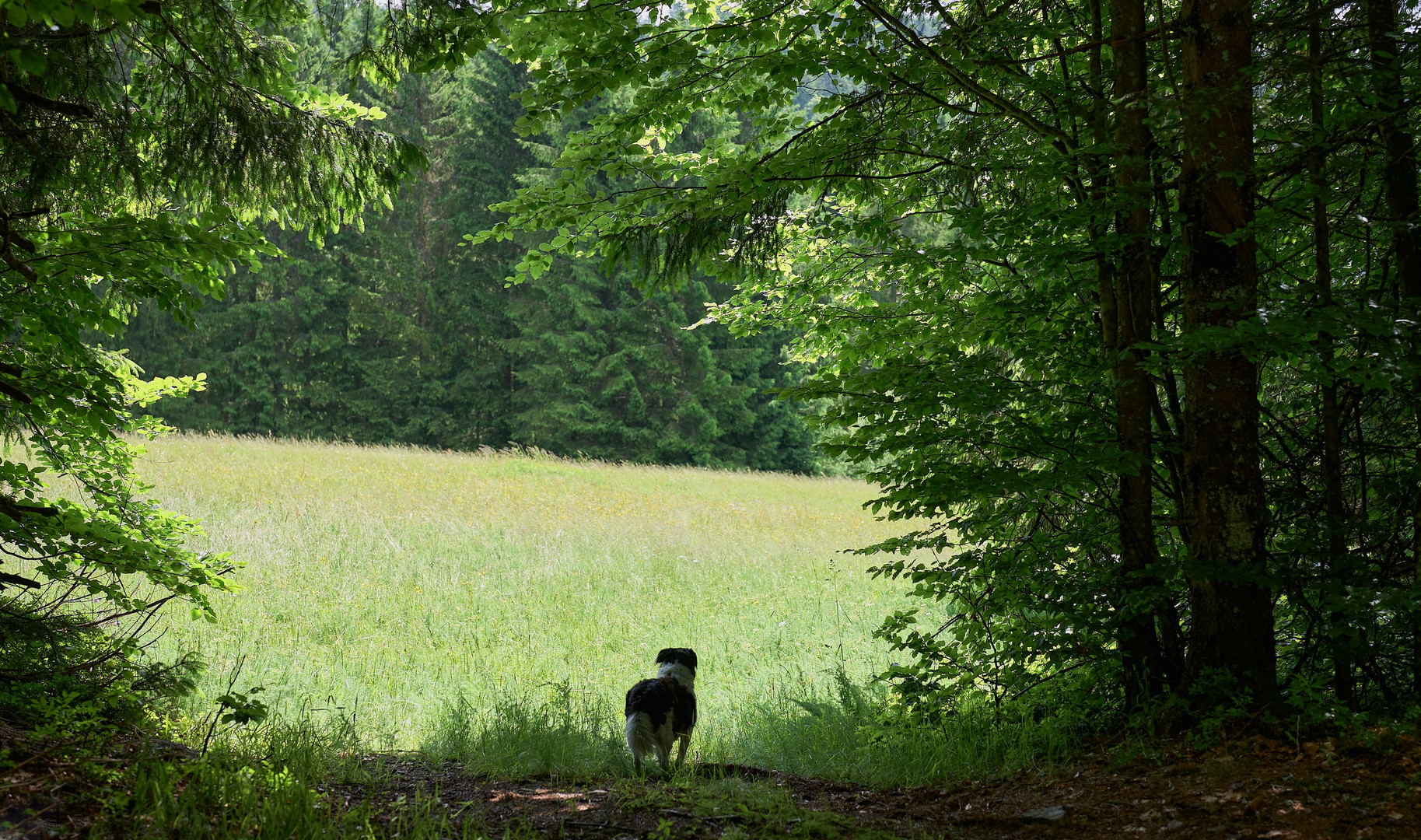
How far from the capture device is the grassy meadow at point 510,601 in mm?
6316

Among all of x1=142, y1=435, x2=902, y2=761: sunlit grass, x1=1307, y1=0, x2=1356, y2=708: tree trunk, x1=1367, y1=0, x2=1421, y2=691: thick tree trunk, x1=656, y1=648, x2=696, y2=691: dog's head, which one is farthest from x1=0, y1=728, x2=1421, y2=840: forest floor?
x1=142, y1=435, x2=902, y2=761: sunlit grass

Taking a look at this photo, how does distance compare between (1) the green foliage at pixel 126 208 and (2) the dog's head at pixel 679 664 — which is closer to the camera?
(1) the green foliage at pixel 126 208

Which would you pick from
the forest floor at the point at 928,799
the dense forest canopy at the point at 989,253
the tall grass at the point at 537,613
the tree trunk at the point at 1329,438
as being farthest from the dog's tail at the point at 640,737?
the tree trunk at the point at 1329,438

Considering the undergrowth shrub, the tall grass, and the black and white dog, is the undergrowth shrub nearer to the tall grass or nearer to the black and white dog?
the tall grass

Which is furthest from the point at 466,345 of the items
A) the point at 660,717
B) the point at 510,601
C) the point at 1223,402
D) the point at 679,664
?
the point at 1223,402

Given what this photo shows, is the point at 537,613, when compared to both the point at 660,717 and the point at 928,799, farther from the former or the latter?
the point at 928,799

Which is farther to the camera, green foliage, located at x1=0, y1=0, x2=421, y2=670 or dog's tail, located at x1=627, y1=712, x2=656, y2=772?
dog's tail, located at x1=627, y1=712, x2=656, y2=772

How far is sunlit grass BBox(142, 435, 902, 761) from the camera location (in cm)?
730

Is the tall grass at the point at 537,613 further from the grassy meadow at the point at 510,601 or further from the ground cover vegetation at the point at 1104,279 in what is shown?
the ground cover vegetation at the point at 1104,279

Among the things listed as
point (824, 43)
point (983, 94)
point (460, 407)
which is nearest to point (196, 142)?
point (824, 43)

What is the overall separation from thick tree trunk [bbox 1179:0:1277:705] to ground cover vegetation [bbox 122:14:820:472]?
25.4 meters

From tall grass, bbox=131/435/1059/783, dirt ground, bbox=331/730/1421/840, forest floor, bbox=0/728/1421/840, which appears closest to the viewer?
forest floor, bbox=0/728/1421/840

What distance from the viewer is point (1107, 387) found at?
459 centimetres

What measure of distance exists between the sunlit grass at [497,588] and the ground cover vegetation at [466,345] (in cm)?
1314
